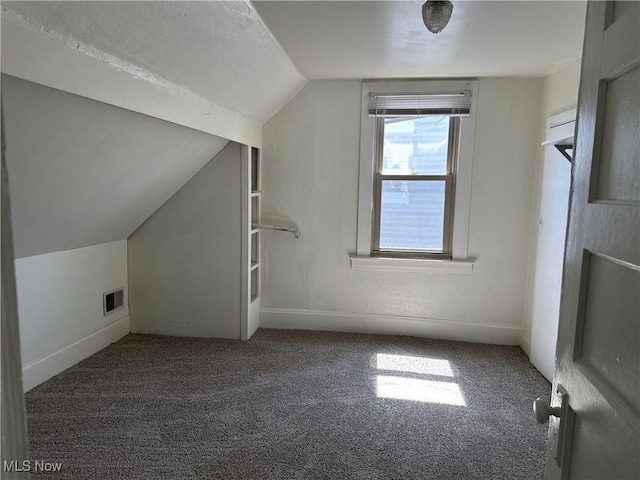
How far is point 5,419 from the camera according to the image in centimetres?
55

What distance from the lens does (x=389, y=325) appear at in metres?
3.57

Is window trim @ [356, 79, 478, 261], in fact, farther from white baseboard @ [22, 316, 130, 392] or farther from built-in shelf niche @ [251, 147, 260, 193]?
white baseboard @ [22, 316, 130, 392]

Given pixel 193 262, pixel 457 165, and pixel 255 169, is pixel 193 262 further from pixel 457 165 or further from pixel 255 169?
pixel 457 165

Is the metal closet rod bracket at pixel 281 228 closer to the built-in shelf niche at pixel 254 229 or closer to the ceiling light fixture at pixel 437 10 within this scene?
the built-in shelf niche at pixel 254 229

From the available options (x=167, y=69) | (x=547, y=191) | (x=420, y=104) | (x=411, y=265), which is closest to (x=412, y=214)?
(x=411, y=265)

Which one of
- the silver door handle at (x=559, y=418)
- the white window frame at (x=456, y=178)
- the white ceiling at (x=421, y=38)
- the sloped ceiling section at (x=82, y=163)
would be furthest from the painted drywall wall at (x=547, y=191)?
the sloped ceiling section at (x=82, y=163)

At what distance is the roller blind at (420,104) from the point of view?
10.5 feet

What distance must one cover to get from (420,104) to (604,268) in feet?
9.04

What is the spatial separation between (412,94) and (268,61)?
1.24m

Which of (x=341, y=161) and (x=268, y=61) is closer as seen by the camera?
(x=268, y=61)

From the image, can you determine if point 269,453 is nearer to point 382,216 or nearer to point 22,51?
point 22,51

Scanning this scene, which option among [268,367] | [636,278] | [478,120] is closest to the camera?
[636,278]

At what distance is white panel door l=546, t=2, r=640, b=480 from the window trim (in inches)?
97.2

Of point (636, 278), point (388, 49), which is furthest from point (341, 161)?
point (636, 278)
